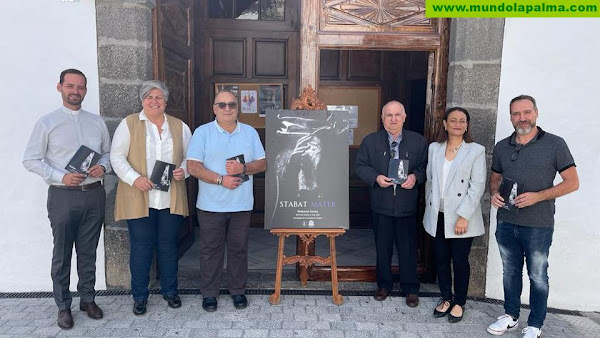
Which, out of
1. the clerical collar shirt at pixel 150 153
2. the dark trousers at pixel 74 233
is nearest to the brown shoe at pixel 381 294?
the clerical collar shirt at pixel 150 153

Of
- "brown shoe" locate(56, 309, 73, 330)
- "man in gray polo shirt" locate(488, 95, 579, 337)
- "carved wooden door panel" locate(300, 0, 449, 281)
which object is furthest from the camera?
"carved wooden door panel" locate(300, 0, 449, 281)

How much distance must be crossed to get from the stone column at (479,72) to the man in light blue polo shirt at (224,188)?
1995 mm

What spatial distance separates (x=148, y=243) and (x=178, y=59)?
2.26 m

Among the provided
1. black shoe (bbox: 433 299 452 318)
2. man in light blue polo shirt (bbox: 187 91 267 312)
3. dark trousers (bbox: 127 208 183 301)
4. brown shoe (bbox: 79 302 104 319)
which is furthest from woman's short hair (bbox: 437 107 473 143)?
brown shoe (bbox: 79 302 104 319)

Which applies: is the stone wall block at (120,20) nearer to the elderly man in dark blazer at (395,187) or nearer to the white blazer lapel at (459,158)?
the elderly man in dark blazer at (395,187)

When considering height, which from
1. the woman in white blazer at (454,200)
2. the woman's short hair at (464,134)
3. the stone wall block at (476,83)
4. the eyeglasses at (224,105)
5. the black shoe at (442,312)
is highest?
the stone wall block at (476,83)

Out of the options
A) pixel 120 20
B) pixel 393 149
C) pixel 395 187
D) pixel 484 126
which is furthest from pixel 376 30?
pixel 120 20

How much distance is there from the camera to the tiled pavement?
348 cm

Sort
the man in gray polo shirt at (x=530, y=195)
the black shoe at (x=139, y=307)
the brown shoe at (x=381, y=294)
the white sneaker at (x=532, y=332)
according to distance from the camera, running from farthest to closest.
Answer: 1. the brown shoe at (x=381, y=294)
2. the black shoe at (x=139, y=307)
3. the white sneaker at (x=532, y=332)
4. the man in gray polo shirt at (x=530, y=195)

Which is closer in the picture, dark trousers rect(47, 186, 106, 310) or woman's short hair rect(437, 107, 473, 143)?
dark trousers rect(47, 186, 106, 310)

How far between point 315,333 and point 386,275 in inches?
38.7

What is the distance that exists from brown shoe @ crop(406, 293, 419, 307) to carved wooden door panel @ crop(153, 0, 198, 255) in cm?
268

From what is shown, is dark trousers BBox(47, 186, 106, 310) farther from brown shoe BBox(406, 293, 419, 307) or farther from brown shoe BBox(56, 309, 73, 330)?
brown shoe BBox(406, 293, 419, 307)

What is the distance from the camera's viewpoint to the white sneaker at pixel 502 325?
3.51m
